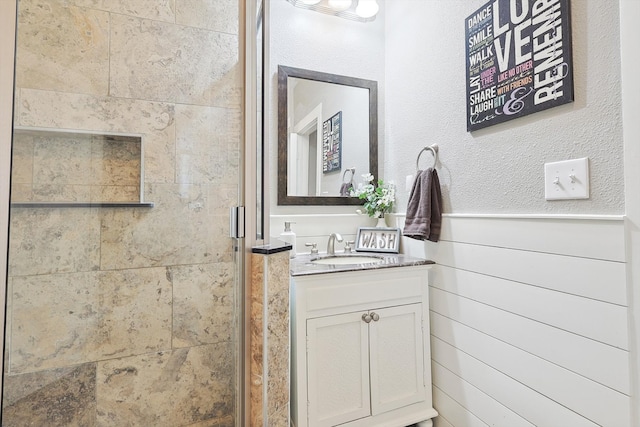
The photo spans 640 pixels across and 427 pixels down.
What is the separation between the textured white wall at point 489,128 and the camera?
2.89ft

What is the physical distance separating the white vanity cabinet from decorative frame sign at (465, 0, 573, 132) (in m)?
0.76

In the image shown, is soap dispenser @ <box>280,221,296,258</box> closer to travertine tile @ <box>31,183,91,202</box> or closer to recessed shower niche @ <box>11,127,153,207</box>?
recessed shower niche @ <box>11,127,153,207</box>

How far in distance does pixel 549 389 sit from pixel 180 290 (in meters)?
1.37

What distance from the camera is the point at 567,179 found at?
96 cm

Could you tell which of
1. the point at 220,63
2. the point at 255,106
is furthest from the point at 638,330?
the point at 220,63

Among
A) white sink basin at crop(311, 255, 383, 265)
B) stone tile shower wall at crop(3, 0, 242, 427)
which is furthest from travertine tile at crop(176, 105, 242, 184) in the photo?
white sink basin at crop(311, 255, 383, 265)

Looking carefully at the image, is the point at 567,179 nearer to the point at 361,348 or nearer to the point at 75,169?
the point at 361,348

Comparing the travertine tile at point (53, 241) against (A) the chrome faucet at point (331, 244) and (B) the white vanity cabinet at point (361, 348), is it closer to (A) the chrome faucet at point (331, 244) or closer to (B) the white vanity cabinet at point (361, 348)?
(B) the white vanity cabinet at point (361, 348)

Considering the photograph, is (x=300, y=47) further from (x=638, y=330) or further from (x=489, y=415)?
(x=489, y=415)

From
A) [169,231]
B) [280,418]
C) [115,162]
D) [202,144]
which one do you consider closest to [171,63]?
[202,144]

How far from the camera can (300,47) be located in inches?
69.6

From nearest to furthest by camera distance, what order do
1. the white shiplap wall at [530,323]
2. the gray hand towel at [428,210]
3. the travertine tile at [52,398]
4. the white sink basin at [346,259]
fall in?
the white shiplap wall at [530,323] < the travertine tile at [52,398] < the gray hand towel at [428,210] < the white sink basin at [346,259]

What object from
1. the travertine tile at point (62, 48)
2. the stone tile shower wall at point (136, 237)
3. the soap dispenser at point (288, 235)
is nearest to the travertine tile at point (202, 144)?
the stone tile shower wall at point (136, 237)

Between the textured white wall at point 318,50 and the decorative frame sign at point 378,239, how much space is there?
0.18 meters
